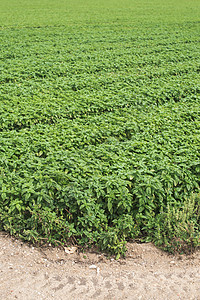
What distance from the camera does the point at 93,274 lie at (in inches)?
139

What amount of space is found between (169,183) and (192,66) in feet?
24.7

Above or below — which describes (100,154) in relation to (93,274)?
above

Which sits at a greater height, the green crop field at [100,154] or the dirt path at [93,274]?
the green crop field at [100,154]

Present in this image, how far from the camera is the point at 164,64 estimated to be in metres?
11.0

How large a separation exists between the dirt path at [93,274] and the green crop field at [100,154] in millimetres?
177

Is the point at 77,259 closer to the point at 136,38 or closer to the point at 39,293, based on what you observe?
the point at 39,293

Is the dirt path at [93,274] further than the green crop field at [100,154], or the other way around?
the green crop field at [100,154]

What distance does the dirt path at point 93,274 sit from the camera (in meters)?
3.24

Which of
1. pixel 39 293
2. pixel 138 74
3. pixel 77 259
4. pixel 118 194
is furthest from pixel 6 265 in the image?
pixel 138 74

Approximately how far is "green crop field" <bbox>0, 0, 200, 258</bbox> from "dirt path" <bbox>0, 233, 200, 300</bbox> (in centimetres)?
18

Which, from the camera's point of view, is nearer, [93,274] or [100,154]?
[93,274]

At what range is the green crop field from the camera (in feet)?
13.2

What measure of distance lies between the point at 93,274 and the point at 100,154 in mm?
1967

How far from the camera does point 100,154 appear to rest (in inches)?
193
